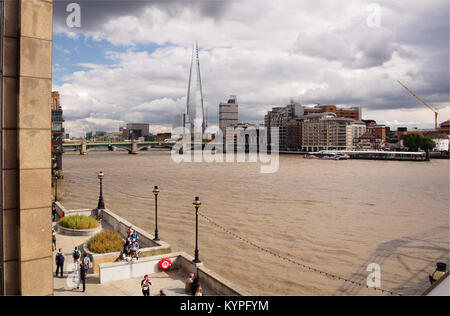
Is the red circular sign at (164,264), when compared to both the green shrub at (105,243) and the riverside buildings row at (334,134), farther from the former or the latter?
the riverside buildings row at (334,134)

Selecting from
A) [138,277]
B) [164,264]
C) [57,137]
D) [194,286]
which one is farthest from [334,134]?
[194,286]

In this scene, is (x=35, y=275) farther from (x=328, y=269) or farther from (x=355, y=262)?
(x=355, y=262)

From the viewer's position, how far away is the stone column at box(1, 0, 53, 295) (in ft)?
20.3

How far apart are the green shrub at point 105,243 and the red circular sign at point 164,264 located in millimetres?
2585

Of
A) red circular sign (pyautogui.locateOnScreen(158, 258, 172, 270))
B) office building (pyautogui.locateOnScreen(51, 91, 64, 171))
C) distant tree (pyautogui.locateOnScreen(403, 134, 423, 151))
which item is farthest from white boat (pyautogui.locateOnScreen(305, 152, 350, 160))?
red circular sign (pyautogui.locateOnScreen(158, 258, 172, 270))

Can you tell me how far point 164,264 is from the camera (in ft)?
42.3

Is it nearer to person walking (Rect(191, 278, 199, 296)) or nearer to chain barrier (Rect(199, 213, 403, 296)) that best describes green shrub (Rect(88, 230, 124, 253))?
person walking (Rect(191, 278, 199, 296))

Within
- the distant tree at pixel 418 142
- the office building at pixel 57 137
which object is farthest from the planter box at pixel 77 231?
→ the distant tree at pixel 418 142

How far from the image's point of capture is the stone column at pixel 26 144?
619 cm

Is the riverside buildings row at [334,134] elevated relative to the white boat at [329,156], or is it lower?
elevated

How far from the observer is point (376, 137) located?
17050 centimetres

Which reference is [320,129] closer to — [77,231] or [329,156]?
[329,156]
